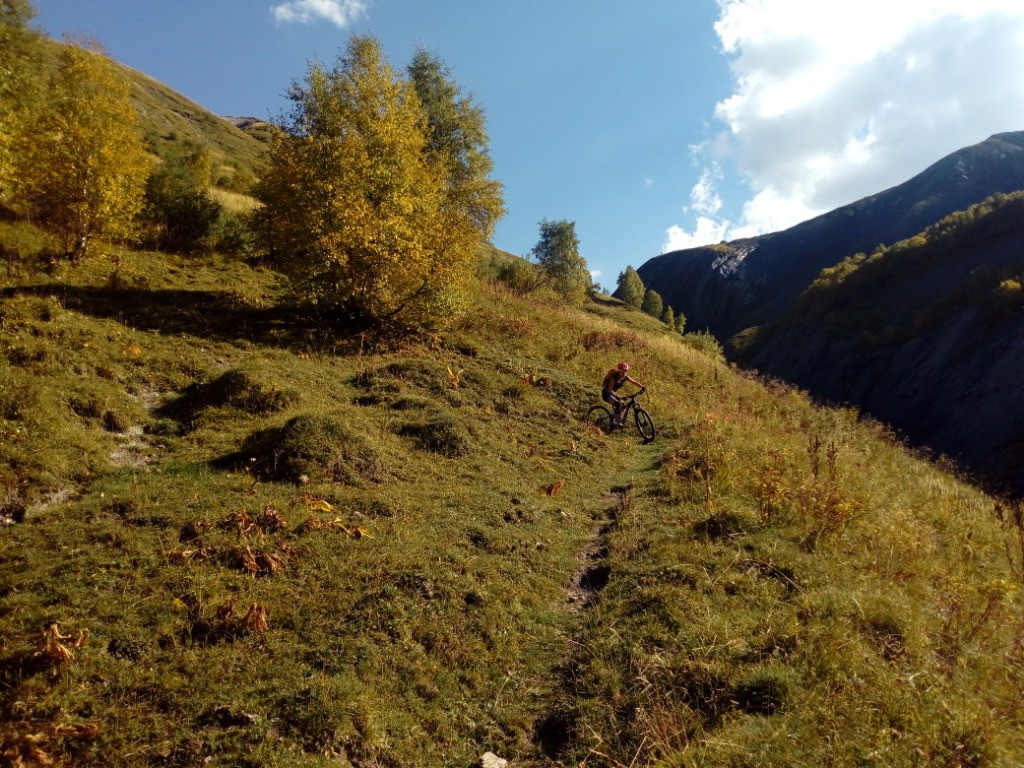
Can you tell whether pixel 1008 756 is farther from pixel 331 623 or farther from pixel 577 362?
pixel 577 362

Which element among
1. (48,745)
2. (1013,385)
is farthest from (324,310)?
(1013,385)

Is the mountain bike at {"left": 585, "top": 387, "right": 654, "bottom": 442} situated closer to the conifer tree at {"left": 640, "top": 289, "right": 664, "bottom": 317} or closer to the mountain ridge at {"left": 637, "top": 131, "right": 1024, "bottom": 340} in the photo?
the conifer tree at {"left": 640, "top": 289, "right": 664, "bottom": 317}

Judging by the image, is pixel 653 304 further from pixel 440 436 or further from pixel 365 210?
pixel 440 436

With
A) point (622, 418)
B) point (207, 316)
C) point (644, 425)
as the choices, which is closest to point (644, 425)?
point (644, 425)

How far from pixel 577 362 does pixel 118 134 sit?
18049mm

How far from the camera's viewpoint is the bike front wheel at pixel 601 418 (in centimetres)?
1603

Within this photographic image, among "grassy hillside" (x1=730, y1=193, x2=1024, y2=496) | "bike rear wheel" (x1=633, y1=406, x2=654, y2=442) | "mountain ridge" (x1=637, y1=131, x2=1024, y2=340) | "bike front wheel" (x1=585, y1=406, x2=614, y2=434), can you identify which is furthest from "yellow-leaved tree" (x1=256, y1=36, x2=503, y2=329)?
"mountain ridge" (x1=637, y1=131, x2=1024, y2=340)

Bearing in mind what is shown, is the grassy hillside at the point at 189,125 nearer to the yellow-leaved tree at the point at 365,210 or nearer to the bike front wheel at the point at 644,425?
the yellow-leaved tree at the point at 365,210

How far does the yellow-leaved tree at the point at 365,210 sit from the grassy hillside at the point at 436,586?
5.05 m

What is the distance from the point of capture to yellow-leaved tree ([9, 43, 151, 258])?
15.3 metres

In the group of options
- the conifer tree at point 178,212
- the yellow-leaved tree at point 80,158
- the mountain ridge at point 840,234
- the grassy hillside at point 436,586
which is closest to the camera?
the grassy hillside at point 436,586

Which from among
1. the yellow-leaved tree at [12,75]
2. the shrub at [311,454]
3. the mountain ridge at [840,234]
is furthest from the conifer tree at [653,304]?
the shrub at [311,454]

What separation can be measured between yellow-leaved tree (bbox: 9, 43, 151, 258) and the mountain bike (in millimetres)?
16849

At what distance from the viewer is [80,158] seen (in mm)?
15695
